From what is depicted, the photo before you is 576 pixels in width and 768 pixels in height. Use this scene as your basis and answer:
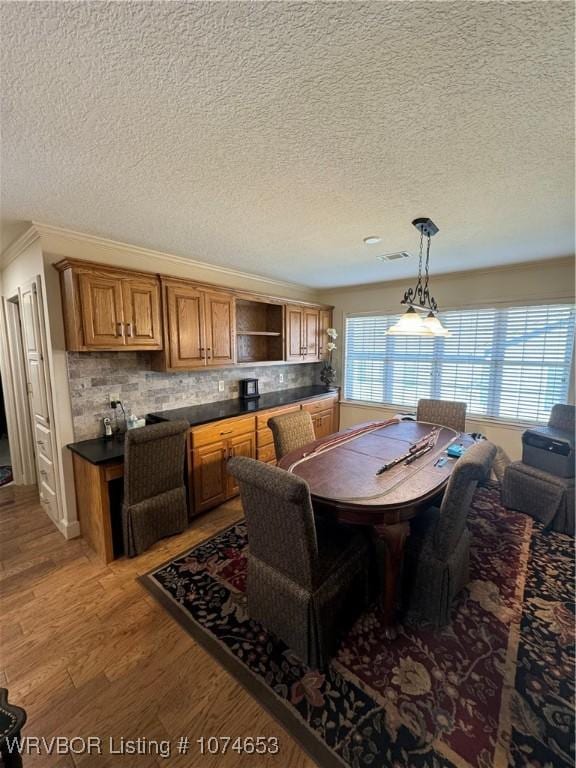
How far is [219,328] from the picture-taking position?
339 cm

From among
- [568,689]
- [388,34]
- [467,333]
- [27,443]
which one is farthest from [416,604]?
[27,443]

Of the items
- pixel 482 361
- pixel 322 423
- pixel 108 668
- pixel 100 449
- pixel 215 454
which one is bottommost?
pixel 108 668

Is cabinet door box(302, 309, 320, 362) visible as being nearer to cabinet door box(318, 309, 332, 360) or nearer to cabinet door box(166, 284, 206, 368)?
cabinet door box(318, 309, 332, 360)

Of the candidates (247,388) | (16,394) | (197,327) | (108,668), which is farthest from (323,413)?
(16,394)

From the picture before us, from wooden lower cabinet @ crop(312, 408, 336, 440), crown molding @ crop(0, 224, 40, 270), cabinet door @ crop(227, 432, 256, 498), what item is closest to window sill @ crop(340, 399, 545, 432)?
wooden lower cabinet @ crop(312, 408, 336, 440)

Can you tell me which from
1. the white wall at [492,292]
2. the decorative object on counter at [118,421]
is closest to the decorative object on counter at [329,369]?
the white wall at [492,292]

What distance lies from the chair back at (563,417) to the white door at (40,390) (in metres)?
4.70

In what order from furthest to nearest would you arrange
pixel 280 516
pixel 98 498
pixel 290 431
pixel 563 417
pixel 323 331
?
1. pixel 323 331
2. pixel 563 417
3. pixel 290 431
4. pixel 98 498
5. pixel 280 516

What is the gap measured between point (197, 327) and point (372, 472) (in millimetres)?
2181

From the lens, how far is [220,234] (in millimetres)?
2531

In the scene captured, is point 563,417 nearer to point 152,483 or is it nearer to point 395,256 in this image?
point 395,256

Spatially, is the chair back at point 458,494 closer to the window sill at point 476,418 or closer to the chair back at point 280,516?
the chair back at point 280,516

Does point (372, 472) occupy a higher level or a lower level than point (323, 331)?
lower

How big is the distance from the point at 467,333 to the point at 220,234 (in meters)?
3.19
